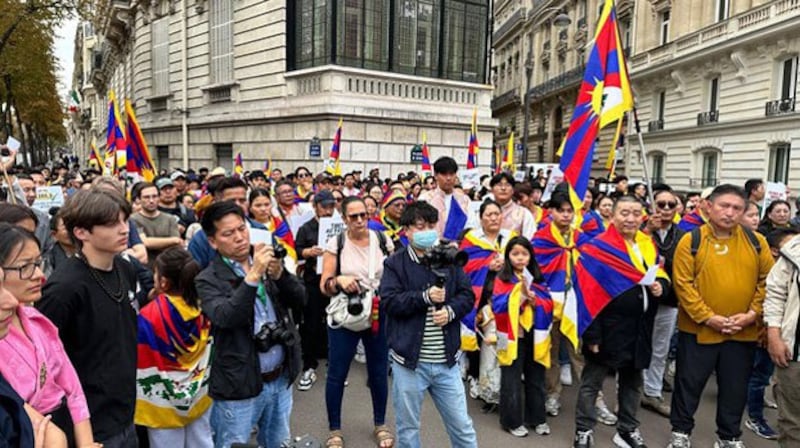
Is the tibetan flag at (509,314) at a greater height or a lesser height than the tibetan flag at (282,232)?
lesser

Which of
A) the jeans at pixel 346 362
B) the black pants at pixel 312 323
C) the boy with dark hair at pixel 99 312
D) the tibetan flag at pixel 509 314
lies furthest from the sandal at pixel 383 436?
the boy with dark hair at pixel 99 312

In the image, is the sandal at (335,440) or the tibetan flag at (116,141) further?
the tibetan flag at (116,141)

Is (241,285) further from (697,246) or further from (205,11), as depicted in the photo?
(205,11)

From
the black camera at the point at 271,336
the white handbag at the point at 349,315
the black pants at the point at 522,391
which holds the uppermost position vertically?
the black camera at the point at 271,336

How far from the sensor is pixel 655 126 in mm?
33344

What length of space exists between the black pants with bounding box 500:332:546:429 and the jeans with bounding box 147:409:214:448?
2467 mm

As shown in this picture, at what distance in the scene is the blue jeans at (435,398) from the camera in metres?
3.43

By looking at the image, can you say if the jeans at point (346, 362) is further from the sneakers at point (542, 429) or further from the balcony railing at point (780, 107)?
the balcony railing at point (780, 107)

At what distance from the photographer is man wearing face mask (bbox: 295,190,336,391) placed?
5734 mm

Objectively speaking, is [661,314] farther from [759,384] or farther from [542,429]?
[542,429]

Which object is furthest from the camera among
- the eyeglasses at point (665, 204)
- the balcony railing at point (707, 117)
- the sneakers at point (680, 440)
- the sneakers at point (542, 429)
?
the balcony railing at point (707, 117)

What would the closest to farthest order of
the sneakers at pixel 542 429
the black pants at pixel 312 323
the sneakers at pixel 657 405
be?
1. the sneakers at pixel 542 429
2. the sneakers at pixel 657 405
3. the black pants at pixel 312 323

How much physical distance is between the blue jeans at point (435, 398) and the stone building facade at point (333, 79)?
14171mm

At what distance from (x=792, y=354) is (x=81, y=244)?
4.39 m
